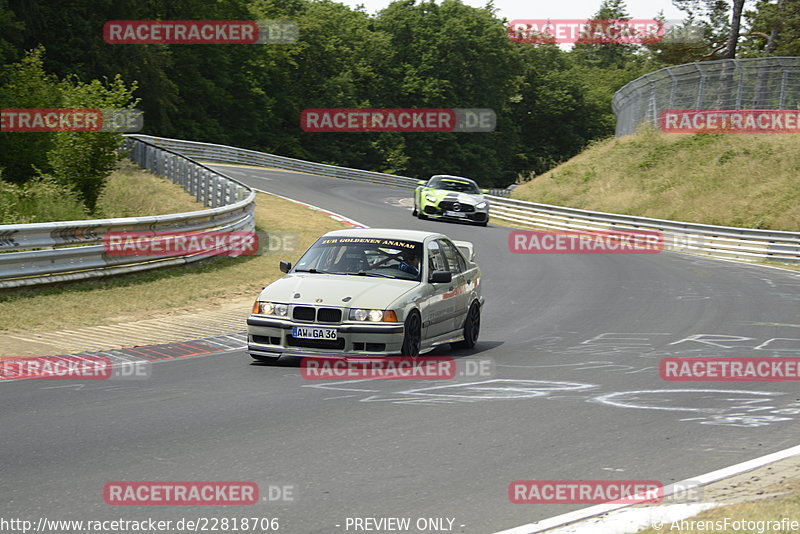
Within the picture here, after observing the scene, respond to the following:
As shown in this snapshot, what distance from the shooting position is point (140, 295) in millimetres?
15586

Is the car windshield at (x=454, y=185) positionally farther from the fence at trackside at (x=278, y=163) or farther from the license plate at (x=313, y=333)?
the fence at trackside at (x=278, y=163)

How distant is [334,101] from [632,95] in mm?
37569

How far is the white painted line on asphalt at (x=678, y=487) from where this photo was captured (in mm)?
5273

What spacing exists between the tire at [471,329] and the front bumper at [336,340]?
210cm

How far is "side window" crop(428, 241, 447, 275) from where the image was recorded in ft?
39.4

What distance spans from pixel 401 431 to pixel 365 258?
14.9 ft

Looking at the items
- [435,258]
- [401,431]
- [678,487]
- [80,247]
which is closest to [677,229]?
[435,258]

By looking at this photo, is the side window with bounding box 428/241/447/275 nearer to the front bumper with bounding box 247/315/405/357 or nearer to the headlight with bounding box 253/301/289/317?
the front bumper with bounding box 247/315/405/357

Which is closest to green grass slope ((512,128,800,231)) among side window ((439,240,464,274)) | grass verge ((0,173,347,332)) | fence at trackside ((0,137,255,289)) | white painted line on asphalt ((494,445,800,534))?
grass verge ((0,173,347,332))

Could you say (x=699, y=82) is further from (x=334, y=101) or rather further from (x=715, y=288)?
(x=334, y=101)

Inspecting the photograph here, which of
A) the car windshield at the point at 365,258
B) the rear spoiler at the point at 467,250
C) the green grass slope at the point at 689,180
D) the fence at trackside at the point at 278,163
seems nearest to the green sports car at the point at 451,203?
the green grass slope at the point at 689,180

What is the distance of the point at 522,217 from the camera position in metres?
38.2

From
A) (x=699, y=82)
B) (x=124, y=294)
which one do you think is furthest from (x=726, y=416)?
(x=699, y=82)

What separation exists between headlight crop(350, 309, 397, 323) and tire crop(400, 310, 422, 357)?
26 cm
